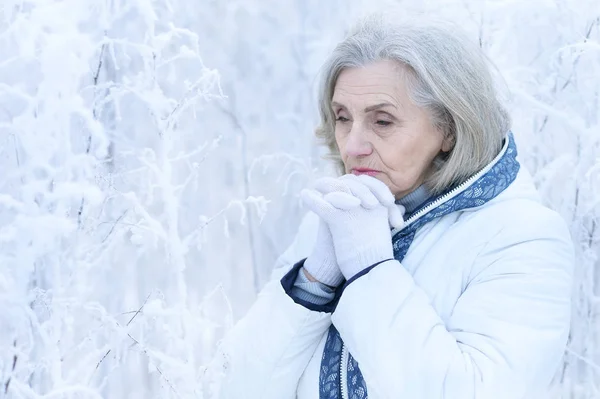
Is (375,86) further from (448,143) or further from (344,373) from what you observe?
(344,373)

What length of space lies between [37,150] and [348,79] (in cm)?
80

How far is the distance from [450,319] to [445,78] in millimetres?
472

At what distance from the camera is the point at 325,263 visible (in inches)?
52.4

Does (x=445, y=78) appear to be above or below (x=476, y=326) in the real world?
above

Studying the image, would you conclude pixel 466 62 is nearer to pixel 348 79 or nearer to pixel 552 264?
pixel 348 79

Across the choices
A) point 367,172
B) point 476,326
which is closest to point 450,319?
point 476,326

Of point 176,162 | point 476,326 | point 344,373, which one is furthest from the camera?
point 176,162

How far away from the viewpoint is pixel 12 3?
1639 mm

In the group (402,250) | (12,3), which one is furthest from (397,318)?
(12,3)

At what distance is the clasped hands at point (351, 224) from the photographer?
4.12 ft

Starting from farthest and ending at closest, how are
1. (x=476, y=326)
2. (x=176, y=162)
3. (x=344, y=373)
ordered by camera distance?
1. (x=176, y=162)
2. (x=344, y=373)
3. (x=476, y=326)

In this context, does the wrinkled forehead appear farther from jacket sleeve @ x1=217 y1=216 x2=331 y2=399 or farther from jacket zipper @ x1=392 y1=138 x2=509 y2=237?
jacket sleeve @ x1=217 y1=216 x2=331 y2=399

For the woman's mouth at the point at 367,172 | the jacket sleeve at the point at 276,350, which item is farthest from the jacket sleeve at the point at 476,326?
the woman's mouth at the point at 367,172

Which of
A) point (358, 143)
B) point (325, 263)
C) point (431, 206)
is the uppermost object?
point (358, 143)
